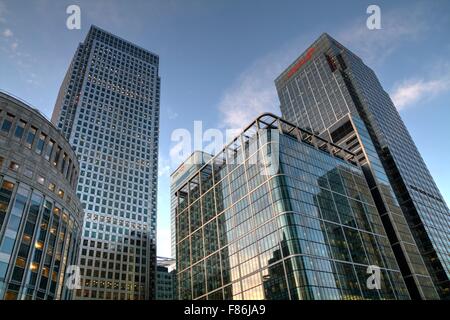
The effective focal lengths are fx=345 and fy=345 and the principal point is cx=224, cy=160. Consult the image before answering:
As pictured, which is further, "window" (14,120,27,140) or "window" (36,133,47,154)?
"window" (36,133,47,154)

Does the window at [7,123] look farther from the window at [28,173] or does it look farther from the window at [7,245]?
the window at [7,245]

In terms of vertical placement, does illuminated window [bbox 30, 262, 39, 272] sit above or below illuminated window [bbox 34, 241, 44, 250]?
below

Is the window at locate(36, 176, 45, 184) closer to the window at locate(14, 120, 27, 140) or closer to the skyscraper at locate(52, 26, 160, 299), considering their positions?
the window at locate(14, 120, 27, 140)

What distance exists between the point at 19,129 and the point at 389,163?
139 m

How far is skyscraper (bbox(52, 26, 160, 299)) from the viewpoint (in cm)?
13200

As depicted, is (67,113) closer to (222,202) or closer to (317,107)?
(222,202)

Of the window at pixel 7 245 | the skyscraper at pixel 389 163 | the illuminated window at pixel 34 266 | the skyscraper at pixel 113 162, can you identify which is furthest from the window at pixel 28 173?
the skyscraper at pixel 389 163

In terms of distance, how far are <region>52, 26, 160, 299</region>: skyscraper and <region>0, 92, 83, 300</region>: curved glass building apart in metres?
71.9

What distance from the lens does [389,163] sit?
148m

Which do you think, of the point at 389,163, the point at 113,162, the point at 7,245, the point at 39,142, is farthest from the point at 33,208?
the point at 389,163

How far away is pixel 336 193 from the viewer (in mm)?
101000

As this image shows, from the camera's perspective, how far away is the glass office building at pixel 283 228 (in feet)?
262

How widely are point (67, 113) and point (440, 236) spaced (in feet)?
554

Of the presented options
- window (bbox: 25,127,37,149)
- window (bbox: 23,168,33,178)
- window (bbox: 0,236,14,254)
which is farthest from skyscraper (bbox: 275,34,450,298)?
window (bbox: 0,236,14,254)
